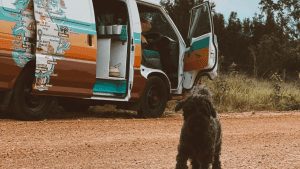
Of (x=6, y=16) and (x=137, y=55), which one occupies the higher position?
(x=6, y=16)

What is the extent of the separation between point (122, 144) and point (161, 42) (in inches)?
241

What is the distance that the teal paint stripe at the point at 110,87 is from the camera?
41.4 ft

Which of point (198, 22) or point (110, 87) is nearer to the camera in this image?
point (110, 87)

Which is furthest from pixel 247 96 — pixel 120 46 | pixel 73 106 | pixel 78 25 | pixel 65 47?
pixel 65 47

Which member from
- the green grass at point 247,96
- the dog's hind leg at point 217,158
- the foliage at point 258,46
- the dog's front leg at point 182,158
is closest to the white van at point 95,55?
the green grass at point 247,96

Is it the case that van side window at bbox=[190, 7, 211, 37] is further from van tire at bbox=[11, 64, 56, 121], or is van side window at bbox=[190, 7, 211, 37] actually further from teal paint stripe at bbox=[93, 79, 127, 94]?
van tire at bbox=[11, 64, 56, 121]

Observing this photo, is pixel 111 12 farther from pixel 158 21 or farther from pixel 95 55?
pixel 158 21

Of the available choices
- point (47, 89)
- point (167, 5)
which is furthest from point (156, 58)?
point (167, 5)

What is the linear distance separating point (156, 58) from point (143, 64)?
800mm

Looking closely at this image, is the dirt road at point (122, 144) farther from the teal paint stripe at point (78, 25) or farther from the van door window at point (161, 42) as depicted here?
the van door window at point (161, 42)

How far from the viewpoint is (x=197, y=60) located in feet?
47.7

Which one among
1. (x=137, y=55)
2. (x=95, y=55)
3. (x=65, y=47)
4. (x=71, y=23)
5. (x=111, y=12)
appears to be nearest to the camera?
(x=65, y=47)

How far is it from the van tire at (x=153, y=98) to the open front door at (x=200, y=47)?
2.57 feet

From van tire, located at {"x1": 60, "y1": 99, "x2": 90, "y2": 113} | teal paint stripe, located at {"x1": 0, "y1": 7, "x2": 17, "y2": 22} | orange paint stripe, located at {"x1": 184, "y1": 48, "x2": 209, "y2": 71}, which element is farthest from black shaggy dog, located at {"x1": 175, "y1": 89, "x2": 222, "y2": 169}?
orange paint stripe, located at {"x1": 184, "y1": 48, "x2": 209, "y2": 71}
